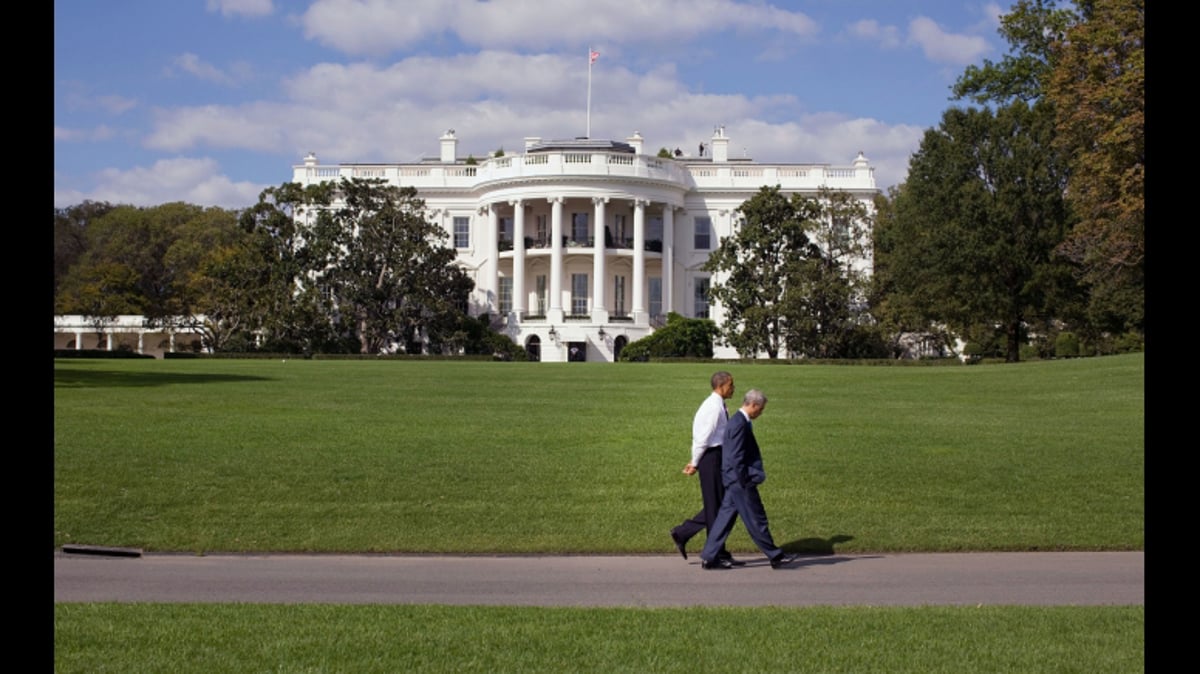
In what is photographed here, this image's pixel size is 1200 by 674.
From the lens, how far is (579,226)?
2862 inches

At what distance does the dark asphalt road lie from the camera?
11.4m

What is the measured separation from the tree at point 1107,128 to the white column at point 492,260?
36.1 m

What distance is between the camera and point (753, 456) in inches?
502

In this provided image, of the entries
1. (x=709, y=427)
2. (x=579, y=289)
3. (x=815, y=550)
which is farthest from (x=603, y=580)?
(x=579, y=289)

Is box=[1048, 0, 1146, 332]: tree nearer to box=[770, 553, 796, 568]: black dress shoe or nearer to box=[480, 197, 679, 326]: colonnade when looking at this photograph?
box=[770, 553, 796, 568]: black dress shoe

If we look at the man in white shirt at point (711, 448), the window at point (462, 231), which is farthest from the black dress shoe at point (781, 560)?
the window at point (462, 231)

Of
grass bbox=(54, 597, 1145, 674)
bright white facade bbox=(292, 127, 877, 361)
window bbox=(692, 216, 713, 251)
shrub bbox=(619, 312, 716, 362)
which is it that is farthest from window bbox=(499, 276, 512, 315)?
grass bbox=(54, 597, 1145, 674)

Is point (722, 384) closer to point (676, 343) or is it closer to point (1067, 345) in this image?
point (676, 343)

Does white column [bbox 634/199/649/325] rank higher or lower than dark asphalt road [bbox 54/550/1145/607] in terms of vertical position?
higher

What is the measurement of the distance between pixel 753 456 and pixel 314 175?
6786 centimetres

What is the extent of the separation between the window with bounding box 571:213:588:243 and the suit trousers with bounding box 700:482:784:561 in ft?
198

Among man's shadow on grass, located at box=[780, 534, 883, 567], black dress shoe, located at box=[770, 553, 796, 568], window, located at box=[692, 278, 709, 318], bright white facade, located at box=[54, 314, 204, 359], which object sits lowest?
man's shadow on grass, located at box=[780, 534, 883, 567]
